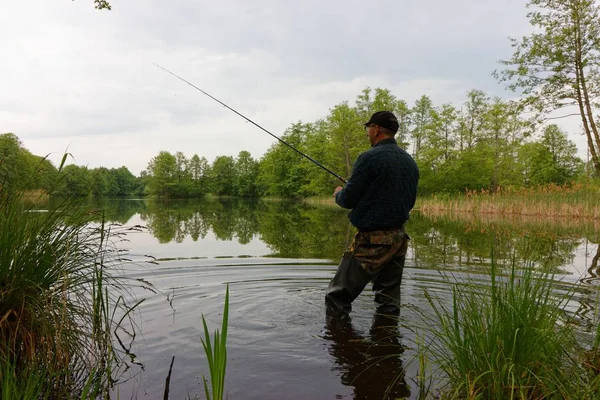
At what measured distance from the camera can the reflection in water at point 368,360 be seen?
3189 mm

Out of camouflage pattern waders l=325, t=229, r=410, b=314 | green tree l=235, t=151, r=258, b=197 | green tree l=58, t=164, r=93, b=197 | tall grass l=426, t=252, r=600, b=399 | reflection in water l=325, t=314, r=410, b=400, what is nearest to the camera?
tall grass l=426, t=252, r=600, b=399

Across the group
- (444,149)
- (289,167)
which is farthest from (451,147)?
(289,167)

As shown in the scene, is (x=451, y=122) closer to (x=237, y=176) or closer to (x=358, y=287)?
(x=358, y=287)

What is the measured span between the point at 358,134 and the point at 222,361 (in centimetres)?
5202

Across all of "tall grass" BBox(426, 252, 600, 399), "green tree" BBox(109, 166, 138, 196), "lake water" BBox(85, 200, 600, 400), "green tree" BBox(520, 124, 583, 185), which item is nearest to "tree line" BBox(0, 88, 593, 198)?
"green tree" BBox(520, 124, 583, 185)

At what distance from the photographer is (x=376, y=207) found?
462 centimetres

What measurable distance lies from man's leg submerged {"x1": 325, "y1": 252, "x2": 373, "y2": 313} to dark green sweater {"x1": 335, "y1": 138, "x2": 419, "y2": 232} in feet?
1.36

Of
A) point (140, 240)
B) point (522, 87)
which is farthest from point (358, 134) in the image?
point (140, 240)

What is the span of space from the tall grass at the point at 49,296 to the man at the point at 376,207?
99.6 inches

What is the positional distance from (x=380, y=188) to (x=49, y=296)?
3196mm

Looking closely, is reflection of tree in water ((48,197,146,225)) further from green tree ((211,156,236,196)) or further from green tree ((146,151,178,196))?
green tree ((211,156,236,196))

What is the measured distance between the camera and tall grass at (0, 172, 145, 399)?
9.29 feet

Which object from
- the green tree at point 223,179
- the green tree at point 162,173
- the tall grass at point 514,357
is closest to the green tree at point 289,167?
the green tree at point 223,179

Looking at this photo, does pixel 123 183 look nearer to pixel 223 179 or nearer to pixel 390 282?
pixel 223 179
